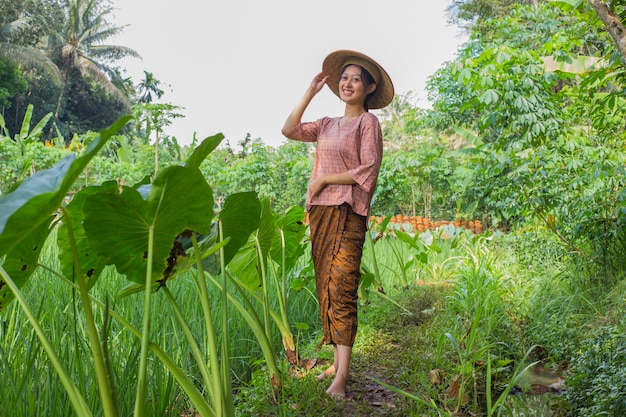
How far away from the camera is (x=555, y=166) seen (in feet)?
13.2

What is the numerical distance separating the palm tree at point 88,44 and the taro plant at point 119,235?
23239mm

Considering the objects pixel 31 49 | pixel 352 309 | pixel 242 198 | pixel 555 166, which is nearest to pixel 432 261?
pixel 555 166

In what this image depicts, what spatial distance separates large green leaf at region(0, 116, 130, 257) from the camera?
2.57ft

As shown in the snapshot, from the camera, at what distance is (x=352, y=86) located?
2.18m

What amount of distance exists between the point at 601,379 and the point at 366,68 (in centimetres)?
128

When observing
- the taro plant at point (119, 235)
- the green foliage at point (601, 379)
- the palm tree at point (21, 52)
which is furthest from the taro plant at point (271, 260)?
the palm tree at point (21, 52)

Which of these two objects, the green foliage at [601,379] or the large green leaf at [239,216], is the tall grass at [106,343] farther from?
the green foliage at [601,379]

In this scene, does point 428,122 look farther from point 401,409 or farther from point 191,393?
point 191,393

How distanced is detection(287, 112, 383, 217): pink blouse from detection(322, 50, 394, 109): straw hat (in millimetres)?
210

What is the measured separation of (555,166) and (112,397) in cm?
361

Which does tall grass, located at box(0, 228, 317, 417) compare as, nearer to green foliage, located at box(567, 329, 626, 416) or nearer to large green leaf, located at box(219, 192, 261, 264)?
large green leaf, located at box(219, 192, 261, 264)

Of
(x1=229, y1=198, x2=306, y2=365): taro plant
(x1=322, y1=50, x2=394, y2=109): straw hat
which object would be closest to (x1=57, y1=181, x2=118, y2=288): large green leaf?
(x1=229, y1=198, x2=306, y2=365): taro plant

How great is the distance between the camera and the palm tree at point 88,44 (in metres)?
24.5

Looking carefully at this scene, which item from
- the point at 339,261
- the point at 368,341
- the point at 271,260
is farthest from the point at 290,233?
the point at 368,341
